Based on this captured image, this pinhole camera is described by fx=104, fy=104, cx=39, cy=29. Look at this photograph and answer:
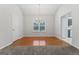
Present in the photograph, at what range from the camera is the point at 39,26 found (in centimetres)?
278

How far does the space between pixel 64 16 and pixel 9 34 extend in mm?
1586

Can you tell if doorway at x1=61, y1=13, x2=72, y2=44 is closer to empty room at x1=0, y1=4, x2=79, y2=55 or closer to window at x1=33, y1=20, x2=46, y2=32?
empty room at x1=0, y1=4, x2=79, y2=55

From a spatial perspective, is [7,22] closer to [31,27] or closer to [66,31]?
[31,27]

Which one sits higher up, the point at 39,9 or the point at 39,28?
the point at 39,9

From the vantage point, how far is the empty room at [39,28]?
8.52 ft

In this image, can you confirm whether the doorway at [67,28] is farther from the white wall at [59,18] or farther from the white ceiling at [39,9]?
the white ceiling at [39,9]

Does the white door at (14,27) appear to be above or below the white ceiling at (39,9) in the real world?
below

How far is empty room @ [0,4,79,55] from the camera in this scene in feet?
8.52

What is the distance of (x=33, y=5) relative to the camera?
8.38ft

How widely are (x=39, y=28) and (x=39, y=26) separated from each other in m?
0.05

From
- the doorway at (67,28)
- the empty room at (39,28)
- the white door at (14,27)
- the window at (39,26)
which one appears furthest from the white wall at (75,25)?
the white door at (14,27)

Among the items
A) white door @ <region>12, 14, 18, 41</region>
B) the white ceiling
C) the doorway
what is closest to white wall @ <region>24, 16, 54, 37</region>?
the white ceiling

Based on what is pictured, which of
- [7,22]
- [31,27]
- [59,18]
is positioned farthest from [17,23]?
[59,18]
